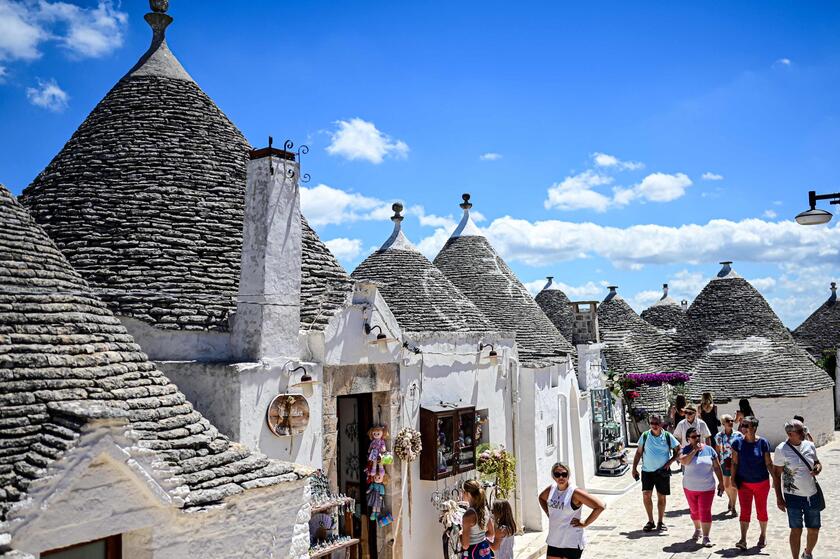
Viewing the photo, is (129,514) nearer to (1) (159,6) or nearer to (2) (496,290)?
(1) (159,6)

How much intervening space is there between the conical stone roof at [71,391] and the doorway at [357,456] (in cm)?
336

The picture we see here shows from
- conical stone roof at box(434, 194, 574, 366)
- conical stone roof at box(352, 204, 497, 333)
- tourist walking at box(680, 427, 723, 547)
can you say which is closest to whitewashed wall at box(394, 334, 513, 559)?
conical stone roof at box(352, 204, 497, 333)

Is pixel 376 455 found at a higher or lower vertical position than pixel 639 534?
higher

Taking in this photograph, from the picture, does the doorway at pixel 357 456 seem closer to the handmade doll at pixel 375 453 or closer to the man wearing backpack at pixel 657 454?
the handmade doll at pixel 375 453

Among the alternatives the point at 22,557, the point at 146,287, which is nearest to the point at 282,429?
the point at 146,287

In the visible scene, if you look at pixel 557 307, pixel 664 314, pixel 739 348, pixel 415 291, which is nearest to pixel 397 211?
pixel 415 291

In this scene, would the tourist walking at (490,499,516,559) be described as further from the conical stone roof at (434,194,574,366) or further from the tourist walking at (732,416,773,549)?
the conical stone roof at (434,194,574,366)

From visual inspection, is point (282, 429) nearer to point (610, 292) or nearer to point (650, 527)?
point (650, 527)

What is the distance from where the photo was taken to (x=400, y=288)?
1329 centimetres

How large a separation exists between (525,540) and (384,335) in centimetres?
541

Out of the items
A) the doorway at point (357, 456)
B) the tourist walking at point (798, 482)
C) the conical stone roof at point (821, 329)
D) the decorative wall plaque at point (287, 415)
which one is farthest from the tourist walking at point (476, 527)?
the conical stone roof at point (821, 329)

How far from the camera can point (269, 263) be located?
25.0ft

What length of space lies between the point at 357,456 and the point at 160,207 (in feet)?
14.4

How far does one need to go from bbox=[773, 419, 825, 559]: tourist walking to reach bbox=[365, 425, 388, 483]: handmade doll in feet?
15.7
